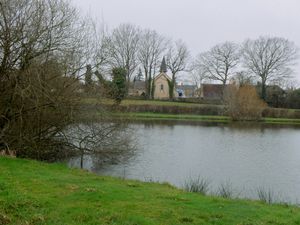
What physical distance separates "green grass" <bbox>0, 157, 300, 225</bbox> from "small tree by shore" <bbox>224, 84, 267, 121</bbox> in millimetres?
50382

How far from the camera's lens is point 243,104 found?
5894 centimetres

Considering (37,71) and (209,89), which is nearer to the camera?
(37,71)

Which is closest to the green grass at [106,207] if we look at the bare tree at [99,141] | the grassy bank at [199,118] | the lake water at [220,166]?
the lake water at [220,166]

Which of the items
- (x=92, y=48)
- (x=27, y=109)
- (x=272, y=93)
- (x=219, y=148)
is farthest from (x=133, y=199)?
(x=272, y=93)

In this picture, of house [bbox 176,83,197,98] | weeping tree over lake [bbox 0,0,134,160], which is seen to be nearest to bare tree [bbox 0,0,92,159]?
weeping tree over lake [bbox 0,0,134,160]

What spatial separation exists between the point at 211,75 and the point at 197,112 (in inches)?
597

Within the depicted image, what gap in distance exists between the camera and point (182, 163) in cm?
2011

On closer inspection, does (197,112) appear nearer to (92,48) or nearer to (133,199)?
(92,48)

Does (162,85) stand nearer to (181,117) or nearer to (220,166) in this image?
(181,117)

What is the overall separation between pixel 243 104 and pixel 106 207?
176 ft

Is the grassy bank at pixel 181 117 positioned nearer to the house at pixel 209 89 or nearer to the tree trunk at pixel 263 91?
the tree trunk at pixel 263 91

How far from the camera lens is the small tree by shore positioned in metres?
58.4

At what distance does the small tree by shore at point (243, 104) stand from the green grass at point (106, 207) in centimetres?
5038

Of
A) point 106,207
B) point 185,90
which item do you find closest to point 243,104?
point 185,90
